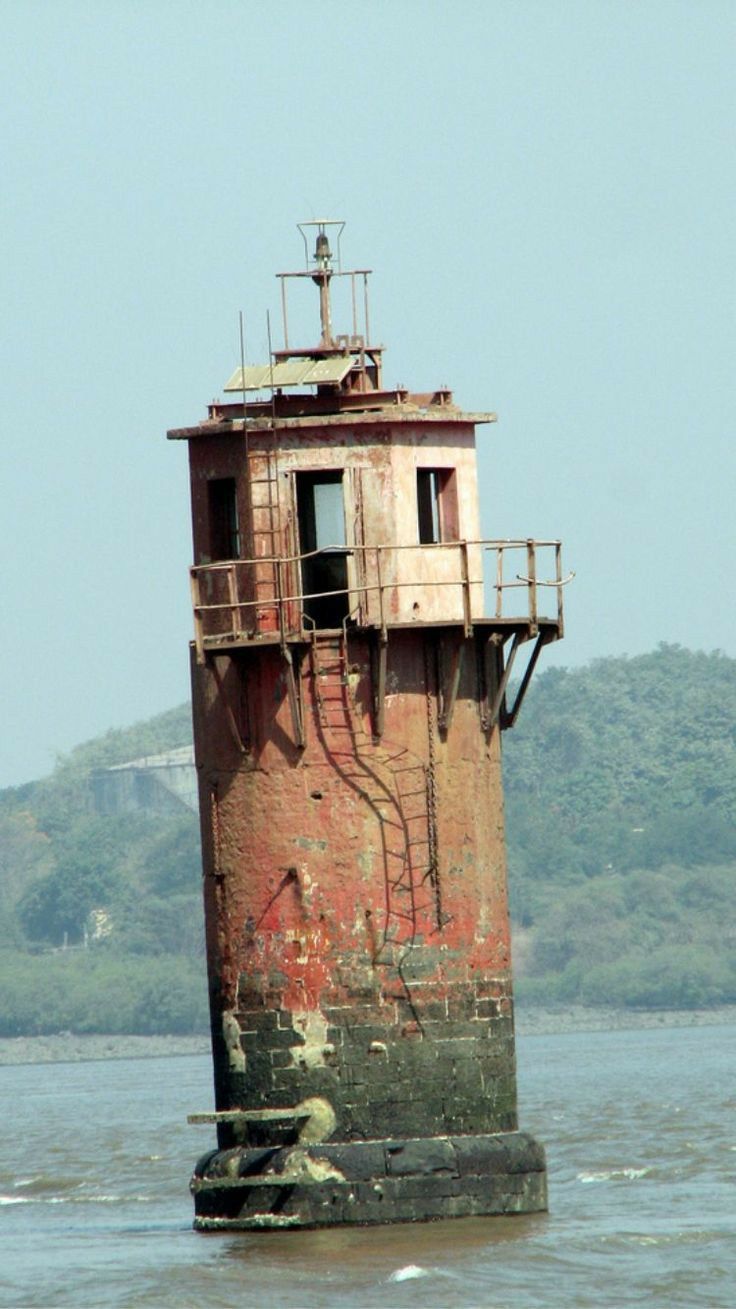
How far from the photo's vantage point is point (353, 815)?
2667cm

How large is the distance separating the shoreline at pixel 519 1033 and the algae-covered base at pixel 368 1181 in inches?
3625

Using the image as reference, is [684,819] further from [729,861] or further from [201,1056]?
[201,1056]

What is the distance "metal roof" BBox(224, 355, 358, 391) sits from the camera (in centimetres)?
2728

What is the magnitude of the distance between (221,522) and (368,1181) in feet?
18.9

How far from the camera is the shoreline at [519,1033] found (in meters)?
121

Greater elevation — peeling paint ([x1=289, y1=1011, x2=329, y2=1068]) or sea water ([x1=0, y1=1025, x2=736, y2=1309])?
peeling paint ([x1=289, y1=1011, x2=329, y2=1068])

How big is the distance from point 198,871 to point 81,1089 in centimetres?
6058

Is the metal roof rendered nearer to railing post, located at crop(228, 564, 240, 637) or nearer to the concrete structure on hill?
railing post, located at crop(228, 564, 240, 637)

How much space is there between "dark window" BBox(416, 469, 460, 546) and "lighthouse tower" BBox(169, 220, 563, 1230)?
24 mm

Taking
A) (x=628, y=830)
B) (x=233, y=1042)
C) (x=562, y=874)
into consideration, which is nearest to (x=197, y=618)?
(x=233, y=1042)

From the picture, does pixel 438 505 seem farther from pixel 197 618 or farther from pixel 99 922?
pixel 99 922

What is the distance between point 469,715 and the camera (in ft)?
89.6

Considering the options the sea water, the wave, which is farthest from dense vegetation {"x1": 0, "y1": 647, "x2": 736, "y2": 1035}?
the wave

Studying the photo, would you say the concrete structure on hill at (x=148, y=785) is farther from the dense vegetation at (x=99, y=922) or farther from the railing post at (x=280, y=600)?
the railing post at (x=280, y=600)
